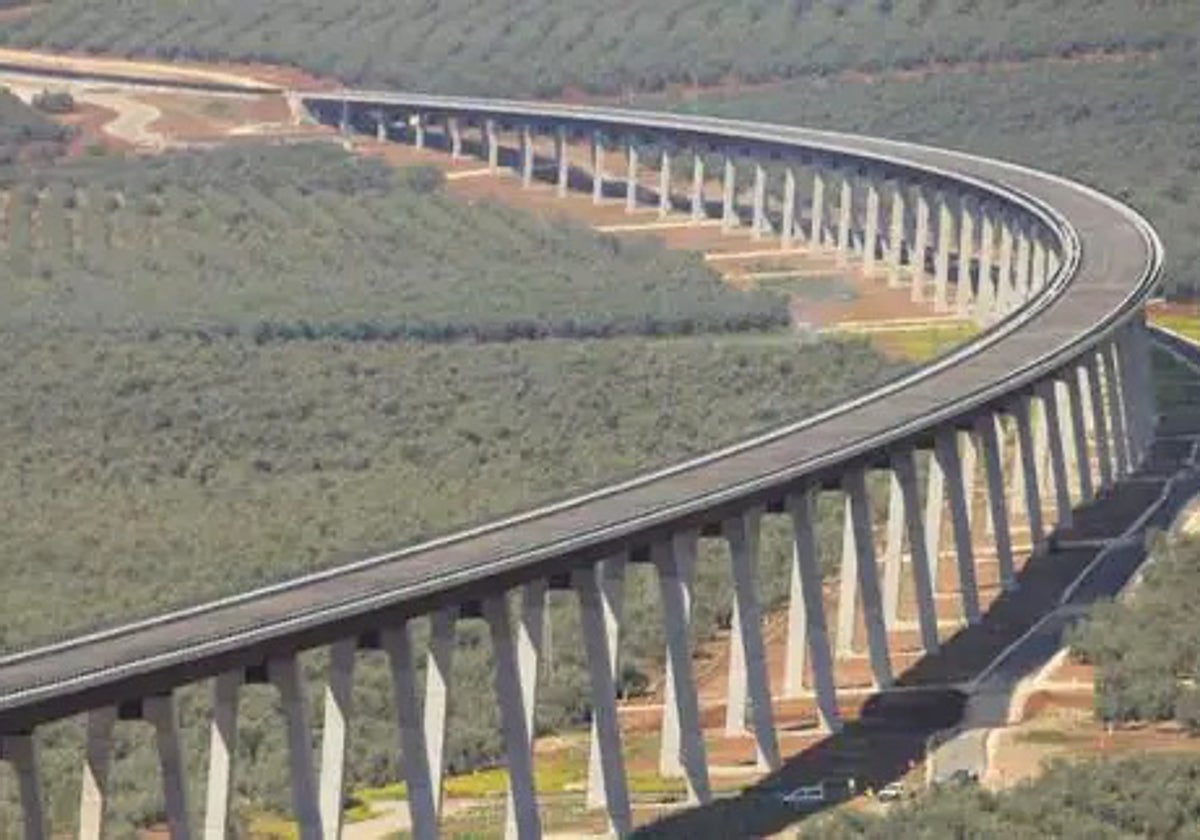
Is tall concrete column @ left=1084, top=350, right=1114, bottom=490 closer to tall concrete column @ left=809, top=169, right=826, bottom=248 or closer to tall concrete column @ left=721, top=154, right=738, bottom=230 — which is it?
tall concrete column @ left=809, top=169, right=826, bottom=248

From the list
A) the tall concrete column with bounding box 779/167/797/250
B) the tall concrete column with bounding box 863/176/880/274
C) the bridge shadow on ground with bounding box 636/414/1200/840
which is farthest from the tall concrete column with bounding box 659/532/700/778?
the tall concrete column with bounding box 779/167/797/250

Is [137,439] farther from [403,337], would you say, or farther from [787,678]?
[787,678]

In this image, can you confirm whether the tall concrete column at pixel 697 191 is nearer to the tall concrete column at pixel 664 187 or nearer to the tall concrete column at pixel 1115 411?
the tall concrete column at pixel 664 187

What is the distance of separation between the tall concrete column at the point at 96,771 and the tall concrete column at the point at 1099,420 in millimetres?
48391

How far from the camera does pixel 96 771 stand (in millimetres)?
76625

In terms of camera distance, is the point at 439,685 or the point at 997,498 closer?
the point at 439,685

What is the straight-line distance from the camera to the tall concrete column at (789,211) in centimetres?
18412

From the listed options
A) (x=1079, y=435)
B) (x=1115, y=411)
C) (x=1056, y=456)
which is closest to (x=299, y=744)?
(x=1056, y=456)

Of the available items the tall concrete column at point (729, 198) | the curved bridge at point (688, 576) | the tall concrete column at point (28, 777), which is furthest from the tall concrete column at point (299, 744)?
the tall concrete column at point (729, 198)

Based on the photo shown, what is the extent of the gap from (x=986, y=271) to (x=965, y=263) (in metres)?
3.42

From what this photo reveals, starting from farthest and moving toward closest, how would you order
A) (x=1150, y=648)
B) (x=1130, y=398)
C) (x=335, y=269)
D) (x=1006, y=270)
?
(x=335, y=269), (x=1006, y=270), (x=1130, y=398), (x=1150, y=648)

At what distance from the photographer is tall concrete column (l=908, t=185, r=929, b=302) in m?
170

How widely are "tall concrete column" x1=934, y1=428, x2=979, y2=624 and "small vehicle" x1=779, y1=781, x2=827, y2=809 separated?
16853 mm

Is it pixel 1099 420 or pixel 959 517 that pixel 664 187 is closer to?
pixel 1099 420
